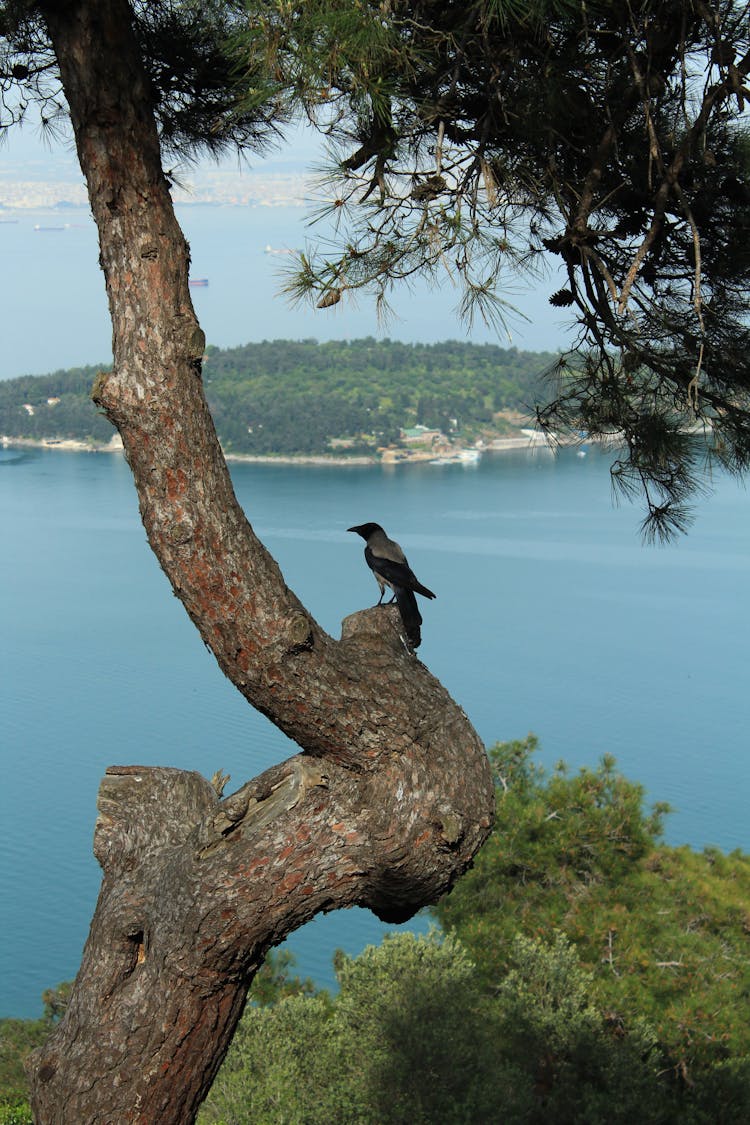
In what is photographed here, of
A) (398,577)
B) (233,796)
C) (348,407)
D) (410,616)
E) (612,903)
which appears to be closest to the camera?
(233,796)

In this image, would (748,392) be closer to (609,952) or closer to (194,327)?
(194,327)

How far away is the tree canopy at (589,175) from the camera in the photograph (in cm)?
241

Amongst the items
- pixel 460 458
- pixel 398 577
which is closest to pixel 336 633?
pixel 398 577

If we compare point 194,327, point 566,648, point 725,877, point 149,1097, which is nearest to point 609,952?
point 725,877

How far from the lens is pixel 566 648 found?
20.0 meters

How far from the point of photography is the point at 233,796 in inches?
79.0

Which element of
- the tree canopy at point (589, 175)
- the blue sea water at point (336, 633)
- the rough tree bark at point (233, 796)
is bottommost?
the blue sea water at point (336, 633)

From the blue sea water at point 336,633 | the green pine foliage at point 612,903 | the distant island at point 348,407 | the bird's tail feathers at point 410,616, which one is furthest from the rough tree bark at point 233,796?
the distant island at point 348,407

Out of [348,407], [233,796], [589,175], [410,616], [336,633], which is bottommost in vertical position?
[336,633]

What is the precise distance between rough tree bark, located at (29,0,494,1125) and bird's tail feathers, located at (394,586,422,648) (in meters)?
0.27

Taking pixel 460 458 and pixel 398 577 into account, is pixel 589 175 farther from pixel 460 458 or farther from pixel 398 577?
pixel 460 458

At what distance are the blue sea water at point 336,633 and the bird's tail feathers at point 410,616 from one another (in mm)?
9739

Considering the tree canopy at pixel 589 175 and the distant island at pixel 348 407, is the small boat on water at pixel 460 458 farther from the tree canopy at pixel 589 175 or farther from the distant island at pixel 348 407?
the tree canopy at pixel 589 175

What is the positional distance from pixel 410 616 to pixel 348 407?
3302cm
